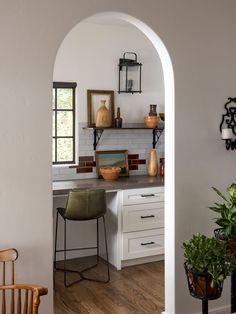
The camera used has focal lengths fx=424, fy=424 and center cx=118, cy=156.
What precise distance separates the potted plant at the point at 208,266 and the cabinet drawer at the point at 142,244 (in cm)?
221

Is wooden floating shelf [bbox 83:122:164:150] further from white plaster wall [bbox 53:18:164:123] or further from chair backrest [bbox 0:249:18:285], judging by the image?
chair backrest [bbox 0:249:18:285]

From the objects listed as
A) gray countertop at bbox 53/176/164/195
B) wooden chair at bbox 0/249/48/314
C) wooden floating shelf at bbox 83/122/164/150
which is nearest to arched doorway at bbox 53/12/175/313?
wooden chair at bbox 0/249/48/314

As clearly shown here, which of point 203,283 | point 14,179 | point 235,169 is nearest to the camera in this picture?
point 203,283

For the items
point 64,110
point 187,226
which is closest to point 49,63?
point 187,226

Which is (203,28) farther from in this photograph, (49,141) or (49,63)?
(49,141)

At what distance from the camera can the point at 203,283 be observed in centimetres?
227

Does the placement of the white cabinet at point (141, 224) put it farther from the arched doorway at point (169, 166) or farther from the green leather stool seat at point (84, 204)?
the arched doorway at point (169, 166)

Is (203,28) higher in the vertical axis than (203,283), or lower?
higher

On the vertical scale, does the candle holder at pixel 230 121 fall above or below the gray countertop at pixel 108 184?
above

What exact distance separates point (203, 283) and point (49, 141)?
4.04 ft

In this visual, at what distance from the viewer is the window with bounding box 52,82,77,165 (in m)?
4.85

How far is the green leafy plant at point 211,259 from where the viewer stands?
7.38 feet

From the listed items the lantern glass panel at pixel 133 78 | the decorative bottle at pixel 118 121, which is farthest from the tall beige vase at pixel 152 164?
the lantern glass panel at pixel 133 78

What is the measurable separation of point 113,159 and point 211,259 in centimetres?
289
